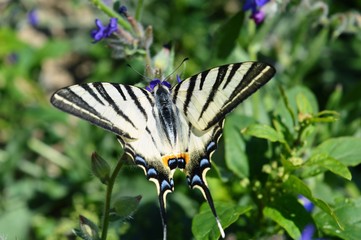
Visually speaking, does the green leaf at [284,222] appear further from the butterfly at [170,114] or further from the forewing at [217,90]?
the forewing at [217,90]

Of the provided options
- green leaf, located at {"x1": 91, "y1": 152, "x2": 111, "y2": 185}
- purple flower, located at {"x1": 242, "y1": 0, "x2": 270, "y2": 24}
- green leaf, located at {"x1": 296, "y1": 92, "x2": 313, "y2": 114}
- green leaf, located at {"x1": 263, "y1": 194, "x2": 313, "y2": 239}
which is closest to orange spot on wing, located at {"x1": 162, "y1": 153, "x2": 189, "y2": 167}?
green leaf, located at {"x1": 91, "y1": 152, "x2": 111, "y2": 185}

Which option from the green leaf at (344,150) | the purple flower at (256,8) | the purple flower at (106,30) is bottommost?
the green leaf at (344,150)

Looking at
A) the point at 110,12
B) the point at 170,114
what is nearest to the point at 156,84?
the point at 170,114

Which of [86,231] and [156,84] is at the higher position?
[156,84]

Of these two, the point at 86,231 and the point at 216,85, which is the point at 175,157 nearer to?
the point at 216,85

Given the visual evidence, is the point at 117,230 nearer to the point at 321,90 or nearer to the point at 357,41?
the point at 321,90

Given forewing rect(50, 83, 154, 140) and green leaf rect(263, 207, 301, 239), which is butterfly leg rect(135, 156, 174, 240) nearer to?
forewing rect(50, 83, 154, 140)

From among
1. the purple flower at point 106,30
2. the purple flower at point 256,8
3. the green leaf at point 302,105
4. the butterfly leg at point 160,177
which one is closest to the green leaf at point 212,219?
the butterfly leg at point 160,177
